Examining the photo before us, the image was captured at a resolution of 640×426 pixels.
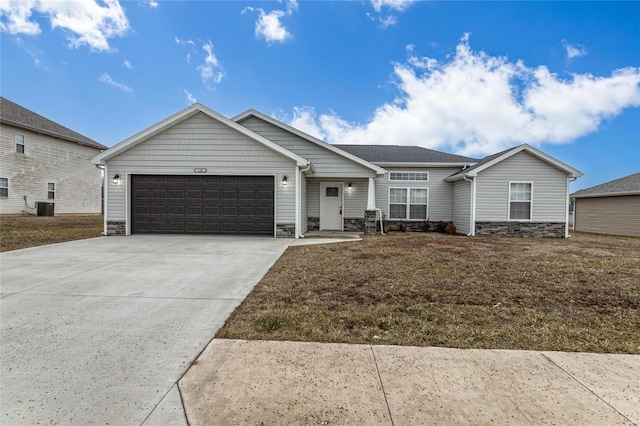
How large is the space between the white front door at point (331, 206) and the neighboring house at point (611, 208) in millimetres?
15453

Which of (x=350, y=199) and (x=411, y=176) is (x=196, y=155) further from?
(x=411, y=176)

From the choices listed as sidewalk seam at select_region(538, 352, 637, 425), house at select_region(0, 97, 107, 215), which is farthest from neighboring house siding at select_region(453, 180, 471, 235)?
house at select_region(0, 97, 107, 215)

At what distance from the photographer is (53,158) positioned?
2142 centimetres

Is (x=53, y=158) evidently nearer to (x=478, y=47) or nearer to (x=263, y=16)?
(x=263, y=16)

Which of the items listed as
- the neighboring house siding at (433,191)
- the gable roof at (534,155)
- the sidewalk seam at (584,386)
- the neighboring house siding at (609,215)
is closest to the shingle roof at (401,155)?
the neighboring house siding at (433,191)

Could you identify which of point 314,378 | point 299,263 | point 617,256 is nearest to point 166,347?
point 314,378

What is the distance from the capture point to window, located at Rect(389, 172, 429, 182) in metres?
15.6

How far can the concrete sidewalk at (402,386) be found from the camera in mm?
1982

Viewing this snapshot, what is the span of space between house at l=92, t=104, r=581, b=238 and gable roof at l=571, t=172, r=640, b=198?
20.9 feet

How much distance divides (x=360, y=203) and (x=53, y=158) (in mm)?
21709

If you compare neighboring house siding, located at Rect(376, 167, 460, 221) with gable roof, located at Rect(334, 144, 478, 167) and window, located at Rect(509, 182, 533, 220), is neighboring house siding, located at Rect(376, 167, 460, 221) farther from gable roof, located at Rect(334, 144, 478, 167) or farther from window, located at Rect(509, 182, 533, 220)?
window, located at Rect(509, 182, 533, 220)

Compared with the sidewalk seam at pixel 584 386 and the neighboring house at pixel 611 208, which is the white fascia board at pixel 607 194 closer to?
the neighboring house at pixel 611 208

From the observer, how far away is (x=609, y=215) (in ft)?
59.4

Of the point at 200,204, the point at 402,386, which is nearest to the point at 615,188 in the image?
the point at 200,204
